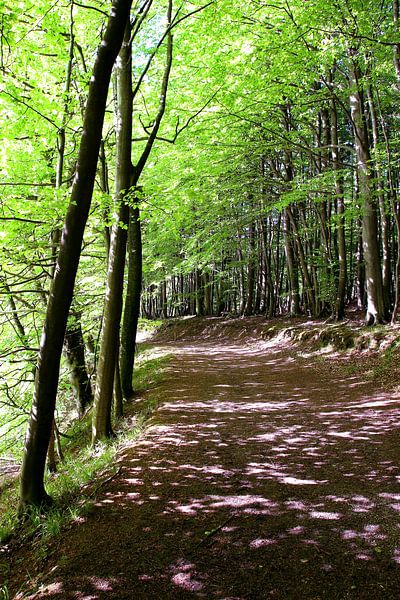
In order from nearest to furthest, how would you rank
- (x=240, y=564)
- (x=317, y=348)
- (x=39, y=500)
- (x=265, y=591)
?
(x=265, y=591) → (x=240, y=564) → (x=39, y=500) → (x=317, y=348)

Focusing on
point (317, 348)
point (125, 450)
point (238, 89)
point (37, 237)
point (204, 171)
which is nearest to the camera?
point (125, 450)

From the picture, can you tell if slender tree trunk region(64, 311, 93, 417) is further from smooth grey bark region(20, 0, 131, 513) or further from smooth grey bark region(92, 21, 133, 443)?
smooth grey bark region(20, 0, 131, 513)

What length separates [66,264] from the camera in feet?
15.2

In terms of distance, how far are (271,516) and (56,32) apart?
7.84m

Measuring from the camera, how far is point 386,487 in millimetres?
4059

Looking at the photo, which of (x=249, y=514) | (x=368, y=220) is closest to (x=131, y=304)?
(x=249, y=514)

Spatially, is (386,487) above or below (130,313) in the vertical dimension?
below

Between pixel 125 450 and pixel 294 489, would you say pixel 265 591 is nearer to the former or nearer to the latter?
pixel 294 489

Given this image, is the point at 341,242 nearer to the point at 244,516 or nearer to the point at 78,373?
the point at 78,373

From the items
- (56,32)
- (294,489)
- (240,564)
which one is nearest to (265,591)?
(240,564)

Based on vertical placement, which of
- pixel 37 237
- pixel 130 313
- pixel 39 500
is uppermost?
pixel 37 237

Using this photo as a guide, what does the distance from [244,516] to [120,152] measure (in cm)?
615

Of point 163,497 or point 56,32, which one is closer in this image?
point 163,497

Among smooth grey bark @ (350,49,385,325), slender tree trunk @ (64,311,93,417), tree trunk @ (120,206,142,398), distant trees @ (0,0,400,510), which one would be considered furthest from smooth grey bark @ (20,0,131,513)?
smooth grey bark @ (350,49,385,325)
